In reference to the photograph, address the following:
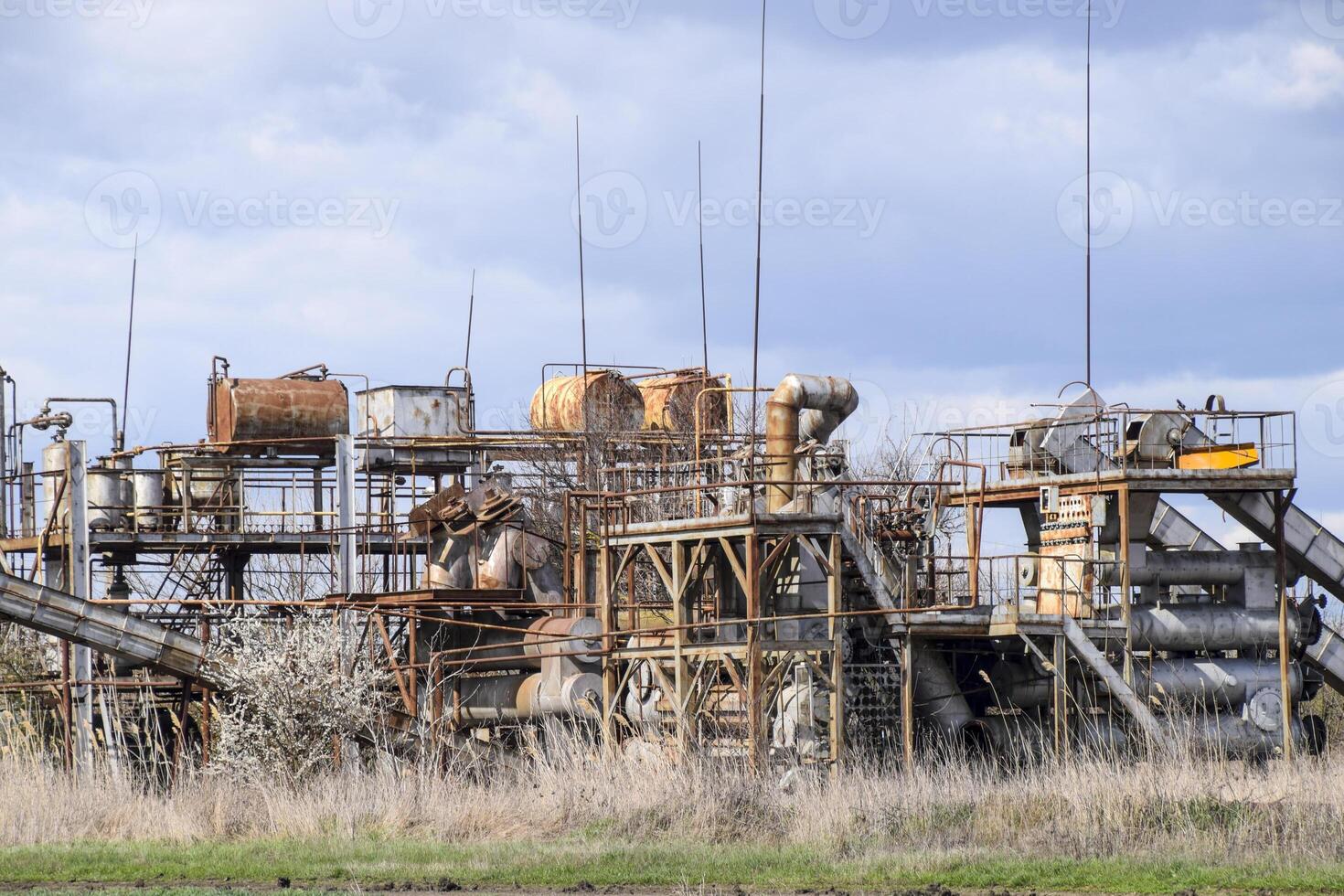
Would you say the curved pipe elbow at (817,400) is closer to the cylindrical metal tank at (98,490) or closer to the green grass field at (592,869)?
the green grass field at (592,869)

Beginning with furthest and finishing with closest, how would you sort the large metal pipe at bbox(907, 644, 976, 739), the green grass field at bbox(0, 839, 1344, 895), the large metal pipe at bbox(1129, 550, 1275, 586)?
1. the large metal pipe at bbox(1129, 550, 1275, 586)
2. the large metal pipe at bbox(907, 644, 976, 739)
3. the green grass field at bbox(0, 839, 1344, 895)

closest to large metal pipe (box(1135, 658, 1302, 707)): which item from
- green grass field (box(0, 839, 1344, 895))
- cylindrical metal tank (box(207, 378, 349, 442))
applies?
green grass field (box(0, 839, 1344, 895))

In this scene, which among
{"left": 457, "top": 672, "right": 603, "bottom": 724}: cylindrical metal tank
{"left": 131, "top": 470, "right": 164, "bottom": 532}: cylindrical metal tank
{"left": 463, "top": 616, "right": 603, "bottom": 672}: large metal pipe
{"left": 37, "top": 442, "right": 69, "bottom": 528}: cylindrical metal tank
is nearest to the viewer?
{"left": 457, "top": 672, "right": 603, "bottom": 724}: cylindrical metal tank

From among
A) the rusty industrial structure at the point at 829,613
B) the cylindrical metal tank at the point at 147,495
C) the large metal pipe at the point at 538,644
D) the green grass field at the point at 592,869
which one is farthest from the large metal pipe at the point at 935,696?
the cylindrical metal tank at the point at 147,495

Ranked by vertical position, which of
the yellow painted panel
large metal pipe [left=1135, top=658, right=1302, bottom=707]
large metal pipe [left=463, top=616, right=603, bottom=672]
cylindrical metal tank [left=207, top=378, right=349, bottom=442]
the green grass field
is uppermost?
cylindrical metal tank [left=207, top=378, right=349, bottom=442]

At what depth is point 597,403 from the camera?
135ft

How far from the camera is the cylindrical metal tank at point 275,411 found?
3722 cm

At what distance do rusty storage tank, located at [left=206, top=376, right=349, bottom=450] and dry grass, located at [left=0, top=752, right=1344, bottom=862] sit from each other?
1345 cm

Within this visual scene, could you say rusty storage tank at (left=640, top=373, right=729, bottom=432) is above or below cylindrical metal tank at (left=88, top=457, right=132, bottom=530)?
above

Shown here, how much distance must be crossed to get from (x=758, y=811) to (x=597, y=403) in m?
20.9

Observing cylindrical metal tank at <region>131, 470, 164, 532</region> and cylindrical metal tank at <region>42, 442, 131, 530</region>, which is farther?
cylindrical metal tank at <region>131, 470, 164, 532</region>

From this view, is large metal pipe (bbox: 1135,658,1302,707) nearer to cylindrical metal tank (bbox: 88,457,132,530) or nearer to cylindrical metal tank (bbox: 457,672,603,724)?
cylindrical metal tank (bbox: 457,672,603,724)

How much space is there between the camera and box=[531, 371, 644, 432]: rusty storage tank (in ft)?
134

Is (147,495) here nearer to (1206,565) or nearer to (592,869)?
(1206,565)
